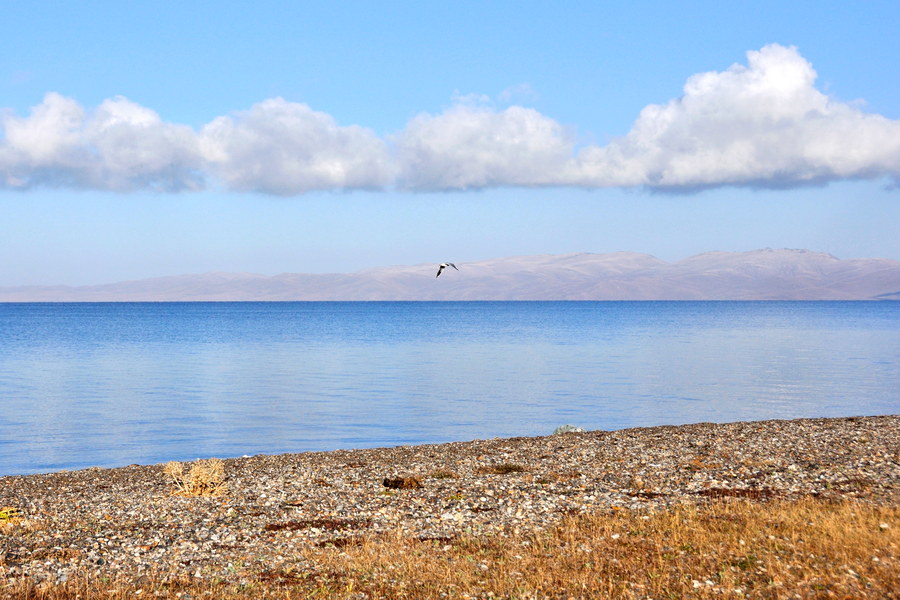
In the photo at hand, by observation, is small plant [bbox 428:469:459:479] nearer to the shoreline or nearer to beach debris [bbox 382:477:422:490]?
the shoreline

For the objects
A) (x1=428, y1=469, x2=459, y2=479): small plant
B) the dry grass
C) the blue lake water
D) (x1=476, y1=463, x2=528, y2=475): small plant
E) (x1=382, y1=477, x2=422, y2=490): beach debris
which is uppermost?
the dry grass

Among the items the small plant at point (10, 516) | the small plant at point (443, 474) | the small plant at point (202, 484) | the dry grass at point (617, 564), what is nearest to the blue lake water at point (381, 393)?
the small plant at point (443, 474)

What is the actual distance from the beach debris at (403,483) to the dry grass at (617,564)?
6.50 meters

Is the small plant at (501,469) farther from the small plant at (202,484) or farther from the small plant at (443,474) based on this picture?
the small plant at (202,484)

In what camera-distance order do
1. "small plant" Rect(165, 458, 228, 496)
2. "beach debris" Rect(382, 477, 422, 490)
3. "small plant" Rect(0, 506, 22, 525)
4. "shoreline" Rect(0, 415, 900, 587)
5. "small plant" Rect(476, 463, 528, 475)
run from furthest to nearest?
"small plant" Rect(476, 463, 528, 475) < "beach debris" Rect(382, 477, 422, 490) < "small plant" Rect(165, 458, 228, 496) < "small plant" Rect(0, 506, 22, 525) < "shoreline" Rect(0, 415, 900, 587)

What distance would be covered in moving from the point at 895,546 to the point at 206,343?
12290 centimetres

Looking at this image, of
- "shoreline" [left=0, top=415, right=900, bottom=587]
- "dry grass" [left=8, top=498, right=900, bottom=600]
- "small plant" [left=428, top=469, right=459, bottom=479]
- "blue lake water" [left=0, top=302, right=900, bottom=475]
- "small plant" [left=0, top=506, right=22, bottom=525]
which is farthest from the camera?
"blue lake water" [left=0, top=302, right=900, bottom=475]

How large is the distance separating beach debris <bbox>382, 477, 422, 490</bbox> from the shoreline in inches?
3.7

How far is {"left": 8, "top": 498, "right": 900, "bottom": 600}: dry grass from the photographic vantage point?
14336 millimetres

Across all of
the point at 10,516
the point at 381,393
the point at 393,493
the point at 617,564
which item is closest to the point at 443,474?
the point at 393,493

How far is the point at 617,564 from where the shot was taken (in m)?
15.9

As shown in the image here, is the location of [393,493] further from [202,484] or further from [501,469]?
[202,484]

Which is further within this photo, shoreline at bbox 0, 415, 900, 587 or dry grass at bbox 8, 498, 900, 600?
shoreline at bbox 0, 415, 900, 587

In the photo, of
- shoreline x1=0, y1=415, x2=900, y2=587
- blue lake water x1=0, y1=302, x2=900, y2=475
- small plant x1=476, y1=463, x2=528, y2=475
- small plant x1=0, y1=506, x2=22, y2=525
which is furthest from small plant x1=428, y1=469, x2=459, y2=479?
blue lake water x1=0, y1=302, x2=900, y2=475
